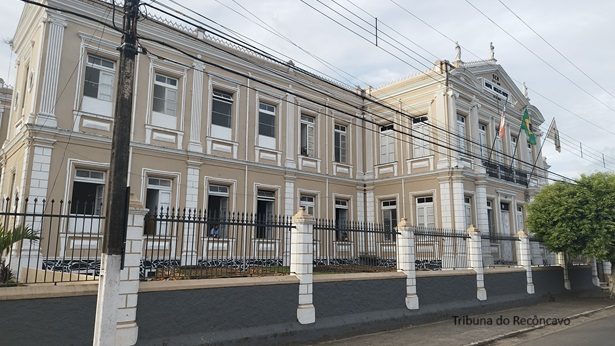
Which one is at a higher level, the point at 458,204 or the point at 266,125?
the point at 266,125

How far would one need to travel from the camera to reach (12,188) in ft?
46.4

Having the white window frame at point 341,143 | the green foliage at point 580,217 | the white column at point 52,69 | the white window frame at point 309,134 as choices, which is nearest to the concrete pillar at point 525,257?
the green foliage at point 580,217

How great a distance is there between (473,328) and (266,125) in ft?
36.9

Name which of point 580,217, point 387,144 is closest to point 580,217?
point 580,217

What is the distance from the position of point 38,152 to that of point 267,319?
8.70 metres

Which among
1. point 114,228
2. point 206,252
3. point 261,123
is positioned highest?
point 261,123

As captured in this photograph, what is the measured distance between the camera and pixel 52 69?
13.2 metres

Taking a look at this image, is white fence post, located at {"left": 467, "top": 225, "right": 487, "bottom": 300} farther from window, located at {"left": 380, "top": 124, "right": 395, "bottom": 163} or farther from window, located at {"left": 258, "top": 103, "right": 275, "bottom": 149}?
window, located at {"left": 258, "top": 103, "right": 275, "bottom": 149}

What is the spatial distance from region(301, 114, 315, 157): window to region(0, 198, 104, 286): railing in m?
9.29

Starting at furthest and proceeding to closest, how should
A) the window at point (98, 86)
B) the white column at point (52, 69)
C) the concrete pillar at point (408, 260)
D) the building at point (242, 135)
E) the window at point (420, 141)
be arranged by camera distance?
the window at point (420, 141), the window at point (98, 86), the building at point (242, 135), the white column at point (52, 69), the concrete pillar at point (408, 260)

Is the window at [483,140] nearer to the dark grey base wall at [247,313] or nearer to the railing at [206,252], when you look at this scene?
the dark grey base wall at [247,313]

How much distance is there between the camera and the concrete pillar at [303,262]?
882 centimetres

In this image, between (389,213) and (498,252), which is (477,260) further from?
(389,213)

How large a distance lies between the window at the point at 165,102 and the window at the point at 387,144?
34.6ft
